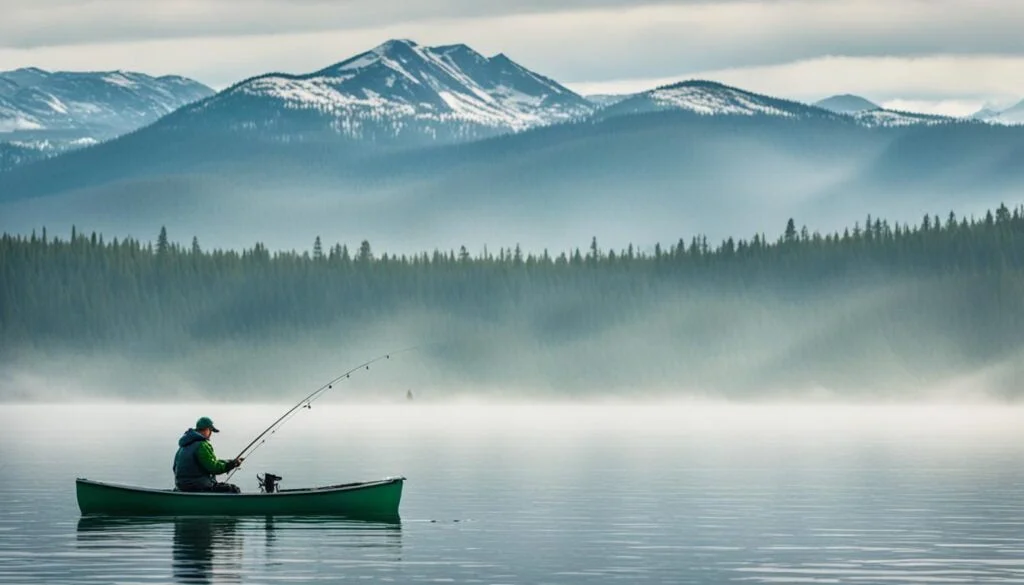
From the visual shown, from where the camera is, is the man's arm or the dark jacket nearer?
the man's arm

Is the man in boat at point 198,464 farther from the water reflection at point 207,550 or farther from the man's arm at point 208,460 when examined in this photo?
the water reflection at point 207,550

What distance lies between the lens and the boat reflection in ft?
160

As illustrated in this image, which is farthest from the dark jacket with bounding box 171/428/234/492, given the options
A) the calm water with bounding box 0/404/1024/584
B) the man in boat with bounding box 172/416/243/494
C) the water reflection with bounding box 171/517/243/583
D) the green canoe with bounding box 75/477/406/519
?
the calm water with bounding box 0/404/1024/584

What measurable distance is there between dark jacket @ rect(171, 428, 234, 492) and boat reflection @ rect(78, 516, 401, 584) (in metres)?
1.09

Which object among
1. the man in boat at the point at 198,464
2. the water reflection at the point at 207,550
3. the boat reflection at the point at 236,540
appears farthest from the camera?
the man in boat at the point at 198,464

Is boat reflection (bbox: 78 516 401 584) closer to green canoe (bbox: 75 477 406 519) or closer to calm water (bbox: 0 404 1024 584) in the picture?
calm water (bbox: 0 404 1024 584)

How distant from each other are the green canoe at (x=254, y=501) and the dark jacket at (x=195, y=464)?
1.76 ft

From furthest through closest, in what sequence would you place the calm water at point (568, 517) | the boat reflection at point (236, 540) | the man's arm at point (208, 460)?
the man's arm at point (208, 460)
the boat reflection at point (236, 540)
the calm water at point (568, 517)

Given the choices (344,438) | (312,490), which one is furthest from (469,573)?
(344,438)

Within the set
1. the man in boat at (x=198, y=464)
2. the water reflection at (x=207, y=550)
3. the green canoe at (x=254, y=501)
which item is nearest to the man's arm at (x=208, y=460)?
the man in boat at (x=198, y=464)

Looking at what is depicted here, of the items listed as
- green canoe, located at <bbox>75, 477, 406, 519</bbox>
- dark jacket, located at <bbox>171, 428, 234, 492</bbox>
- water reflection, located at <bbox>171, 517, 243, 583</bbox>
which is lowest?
water reflection, located at <bbox>171, 517, 243, 583</bbox>

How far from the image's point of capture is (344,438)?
116562 millimetres

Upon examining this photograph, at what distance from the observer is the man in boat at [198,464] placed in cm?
5688

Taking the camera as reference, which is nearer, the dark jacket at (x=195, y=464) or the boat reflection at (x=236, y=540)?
the boat reflection at (x=236, y=540)
